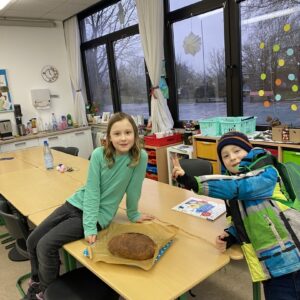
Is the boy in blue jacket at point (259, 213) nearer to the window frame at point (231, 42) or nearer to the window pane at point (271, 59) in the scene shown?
the window pane at point (271, 59)

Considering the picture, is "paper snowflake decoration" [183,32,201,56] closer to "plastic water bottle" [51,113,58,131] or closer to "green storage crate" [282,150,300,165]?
"green storage crate" [282,150,300,165]

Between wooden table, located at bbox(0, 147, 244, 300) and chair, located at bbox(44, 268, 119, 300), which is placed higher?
wooden table, located at bbox(0, 147, 244, 300)

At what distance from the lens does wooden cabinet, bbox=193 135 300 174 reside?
2688 mm

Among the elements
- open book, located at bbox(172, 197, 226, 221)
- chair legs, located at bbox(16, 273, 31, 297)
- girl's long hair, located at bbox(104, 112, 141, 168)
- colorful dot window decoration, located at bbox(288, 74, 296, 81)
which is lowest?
chair legs, located at bbox(16, 273, 31, 297)

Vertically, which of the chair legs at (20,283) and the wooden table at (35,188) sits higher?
the wooden table at (35,188)

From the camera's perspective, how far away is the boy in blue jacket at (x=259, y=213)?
120 cm

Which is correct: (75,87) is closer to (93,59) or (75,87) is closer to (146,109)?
(93,59)

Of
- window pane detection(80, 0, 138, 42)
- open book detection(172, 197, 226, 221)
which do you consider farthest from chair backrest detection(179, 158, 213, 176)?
window pane detection(80, 0, 138, 42)

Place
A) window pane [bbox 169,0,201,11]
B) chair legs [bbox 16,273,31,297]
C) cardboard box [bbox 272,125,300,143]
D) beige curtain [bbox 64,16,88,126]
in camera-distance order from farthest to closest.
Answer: beige curtain [bbox 64,16,88,126] < window pane [bbox 169,0,201,11] < cardboard box [bbox 272,125,300,143] < chair legs [bbox 16,273,31,297]

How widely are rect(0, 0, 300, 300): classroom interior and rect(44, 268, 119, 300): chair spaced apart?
86 centimetres

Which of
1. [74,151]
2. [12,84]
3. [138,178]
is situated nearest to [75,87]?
[12,84]

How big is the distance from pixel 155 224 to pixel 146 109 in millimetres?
3569

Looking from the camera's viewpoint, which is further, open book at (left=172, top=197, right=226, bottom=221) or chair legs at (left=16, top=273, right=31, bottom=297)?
chair legs at (left=16, top=273, right=31, bottom=297)

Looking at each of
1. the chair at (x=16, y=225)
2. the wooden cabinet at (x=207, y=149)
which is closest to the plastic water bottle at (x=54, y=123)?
the wooden cabinet at (x=207, y=149)
